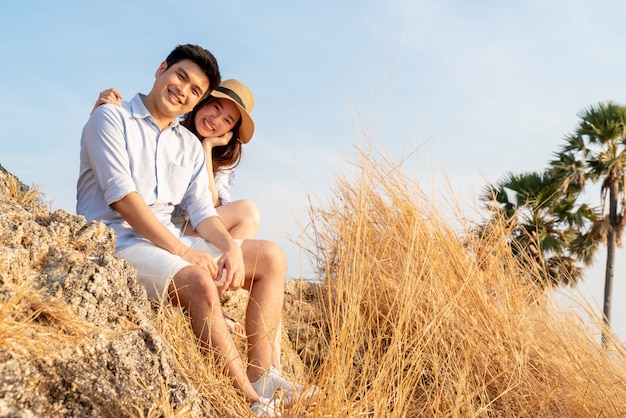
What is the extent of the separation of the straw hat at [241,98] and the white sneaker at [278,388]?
1.79 metres

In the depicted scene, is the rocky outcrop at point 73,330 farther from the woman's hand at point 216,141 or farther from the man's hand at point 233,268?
the woman's hand at point 216,141

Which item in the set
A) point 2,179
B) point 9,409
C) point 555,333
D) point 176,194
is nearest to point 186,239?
point 176,194

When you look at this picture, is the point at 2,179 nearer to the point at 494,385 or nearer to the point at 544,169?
the point at 494,385

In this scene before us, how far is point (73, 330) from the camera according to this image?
1796 mm

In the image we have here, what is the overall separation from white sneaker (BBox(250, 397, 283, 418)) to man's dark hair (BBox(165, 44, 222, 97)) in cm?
169

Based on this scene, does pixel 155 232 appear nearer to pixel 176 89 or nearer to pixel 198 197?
pixel 198 197

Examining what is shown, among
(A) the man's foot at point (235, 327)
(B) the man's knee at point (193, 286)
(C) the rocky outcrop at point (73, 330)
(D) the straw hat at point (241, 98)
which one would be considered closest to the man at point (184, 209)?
(B) the man's knee at point (193, 286)

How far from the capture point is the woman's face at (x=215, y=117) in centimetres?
387

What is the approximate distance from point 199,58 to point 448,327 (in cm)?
190

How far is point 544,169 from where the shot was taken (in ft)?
51.7

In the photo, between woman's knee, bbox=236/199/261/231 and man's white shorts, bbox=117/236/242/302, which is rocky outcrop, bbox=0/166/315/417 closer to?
man's white shorts, bbox=117/236/242/302

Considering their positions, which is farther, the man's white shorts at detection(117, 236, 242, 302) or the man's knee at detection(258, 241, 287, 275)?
the man's knee at detection(258, 241, 287, 275)

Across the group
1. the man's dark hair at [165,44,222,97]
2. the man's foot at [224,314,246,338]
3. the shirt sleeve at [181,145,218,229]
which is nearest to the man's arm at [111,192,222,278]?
the shirt sleeve at [181,145,218,229]

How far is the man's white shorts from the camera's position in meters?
2.58
